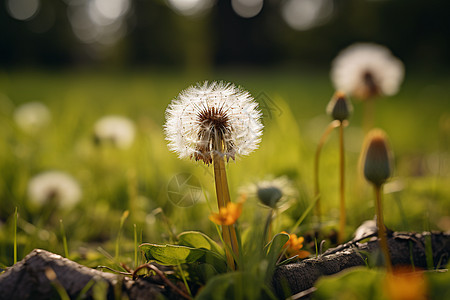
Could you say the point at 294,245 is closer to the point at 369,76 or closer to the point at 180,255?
the point at 180,255

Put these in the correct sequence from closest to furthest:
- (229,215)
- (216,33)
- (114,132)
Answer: (229,215), (114,132), (216,33)

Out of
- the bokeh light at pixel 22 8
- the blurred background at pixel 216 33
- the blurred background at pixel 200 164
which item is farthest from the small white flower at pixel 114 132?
the bokeh light at pixel 22 8

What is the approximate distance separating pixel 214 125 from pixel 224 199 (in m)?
0.22

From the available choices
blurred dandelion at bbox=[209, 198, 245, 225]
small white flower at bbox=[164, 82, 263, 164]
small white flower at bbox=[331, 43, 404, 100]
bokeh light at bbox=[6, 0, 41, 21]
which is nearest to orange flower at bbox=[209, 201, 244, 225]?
blurred dandelion at bbox=[209, 198, 245, 225]

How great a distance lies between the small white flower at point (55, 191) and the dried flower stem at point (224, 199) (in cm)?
135

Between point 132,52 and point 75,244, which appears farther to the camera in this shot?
point 132,52

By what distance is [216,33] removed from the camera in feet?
89.4

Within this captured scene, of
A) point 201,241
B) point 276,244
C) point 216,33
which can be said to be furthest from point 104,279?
point 216,33

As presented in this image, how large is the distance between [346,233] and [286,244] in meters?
0.47

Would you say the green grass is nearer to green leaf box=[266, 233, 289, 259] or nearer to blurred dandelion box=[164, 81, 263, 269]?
blurred dandelion box=[164, 81, 263, 269]

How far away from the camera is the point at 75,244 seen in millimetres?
1991

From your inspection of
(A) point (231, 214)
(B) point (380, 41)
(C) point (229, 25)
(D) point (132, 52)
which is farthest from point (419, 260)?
(C) point (229, 25)

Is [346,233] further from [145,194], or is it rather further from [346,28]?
[346,28]

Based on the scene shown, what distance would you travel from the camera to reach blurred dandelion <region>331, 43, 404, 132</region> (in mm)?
2418
